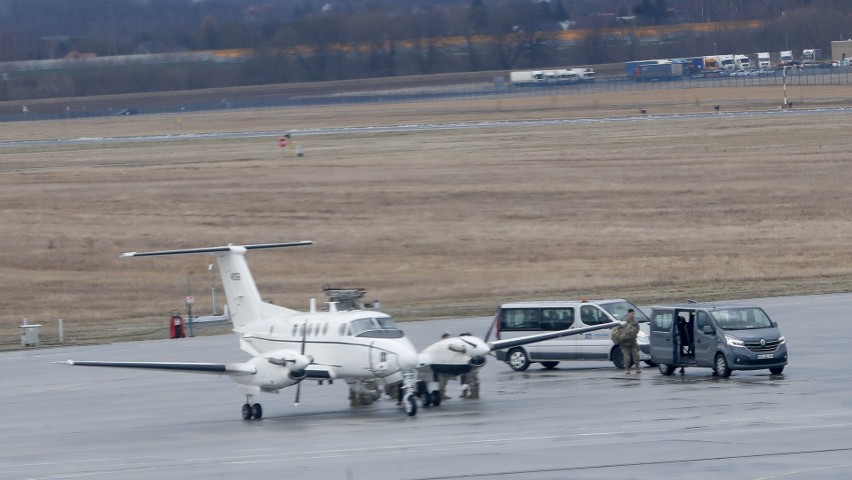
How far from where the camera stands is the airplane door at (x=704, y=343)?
106ft

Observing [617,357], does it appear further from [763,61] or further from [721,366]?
[763,61]

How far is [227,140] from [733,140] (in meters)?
44.0

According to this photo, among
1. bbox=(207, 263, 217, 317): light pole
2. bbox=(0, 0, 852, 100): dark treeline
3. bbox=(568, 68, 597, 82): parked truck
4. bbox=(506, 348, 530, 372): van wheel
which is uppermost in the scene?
bbox=(0, 0, 852, 100): dark treeline

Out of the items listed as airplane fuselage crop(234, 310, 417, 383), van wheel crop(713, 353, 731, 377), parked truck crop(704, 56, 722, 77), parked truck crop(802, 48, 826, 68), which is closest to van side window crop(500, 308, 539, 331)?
van wheel crop(713, 353, 731, 377)

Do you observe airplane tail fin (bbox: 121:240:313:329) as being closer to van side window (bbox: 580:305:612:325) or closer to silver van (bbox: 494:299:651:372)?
silver van (bbox: 494:299:651:372)

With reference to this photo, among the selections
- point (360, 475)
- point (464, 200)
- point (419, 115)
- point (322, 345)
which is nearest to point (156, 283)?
point (464, 200)

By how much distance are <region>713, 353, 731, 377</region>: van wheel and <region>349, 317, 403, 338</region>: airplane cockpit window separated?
8.38m

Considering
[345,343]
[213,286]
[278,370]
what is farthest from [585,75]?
[278,370]

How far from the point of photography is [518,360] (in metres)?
37.3

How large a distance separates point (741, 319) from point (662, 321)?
2076 mm

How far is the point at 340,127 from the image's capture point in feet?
390

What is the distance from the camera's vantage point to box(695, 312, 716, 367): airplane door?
32406mm

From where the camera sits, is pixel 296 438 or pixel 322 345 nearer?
pixel 296 438

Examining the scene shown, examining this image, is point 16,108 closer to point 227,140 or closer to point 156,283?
point 227,140
